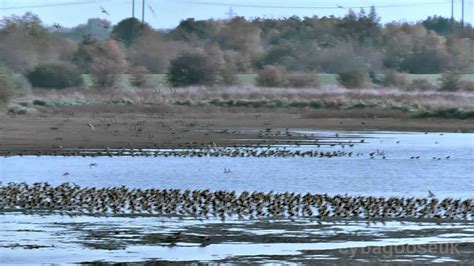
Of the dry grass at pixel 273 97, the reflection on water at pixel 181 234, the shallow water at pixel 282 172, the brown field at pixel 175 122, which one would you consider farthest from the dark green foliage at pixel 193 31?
the reflection on water at pixel 181 234

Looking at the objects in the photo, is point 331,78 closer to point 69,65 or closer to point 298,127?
point 298,127

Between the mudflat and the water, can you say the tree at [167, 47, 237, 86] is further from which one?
the water

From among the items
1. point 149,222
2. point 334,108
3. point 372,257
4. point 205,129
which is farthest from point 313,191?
point 334,108

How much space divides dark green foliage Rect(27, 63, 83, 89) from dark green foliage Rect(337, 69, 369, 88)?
13.2m

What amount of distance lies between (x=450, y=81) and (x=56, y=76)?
A: 18.9 metres

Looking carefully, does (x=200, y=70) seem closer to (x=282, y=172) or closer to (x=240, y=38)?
(x=240, y=38)

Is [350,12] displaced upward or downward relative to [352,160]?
upward

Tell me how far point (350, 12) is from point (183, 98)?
9.21 m

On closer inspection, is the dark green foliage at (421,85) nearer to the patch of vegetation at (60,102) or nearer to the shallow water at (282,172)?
the shallow water at (282,172)

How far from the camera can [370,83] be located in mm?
58375

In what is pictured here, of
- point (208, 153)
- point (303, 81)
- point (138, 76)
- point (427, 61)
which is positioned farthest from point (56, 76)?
point (208, 153)

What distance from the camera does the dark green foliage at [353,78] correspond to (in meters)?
55.2

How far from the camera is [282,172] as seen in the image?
34.7 metres

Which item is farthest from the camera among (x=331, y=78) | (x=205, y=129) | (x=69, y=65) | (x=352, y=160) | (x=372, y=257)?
(x=69, y=65)
